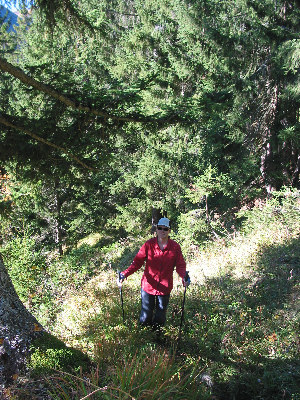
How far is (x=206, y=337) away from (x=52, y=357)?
2266 millimetres

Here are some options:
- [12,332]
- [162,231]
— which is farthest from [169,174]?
[12,332]

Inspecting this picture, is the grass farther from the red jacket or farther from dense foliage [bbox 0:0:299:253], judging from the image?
dense foliage [bbox 0:0:299:253]

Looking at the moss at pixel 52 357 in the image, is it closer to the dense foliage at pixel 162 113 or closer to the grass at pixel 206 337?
the grass at pixel 206 337

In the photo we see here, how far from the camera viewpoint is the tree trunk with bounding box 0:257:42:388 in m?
3.07

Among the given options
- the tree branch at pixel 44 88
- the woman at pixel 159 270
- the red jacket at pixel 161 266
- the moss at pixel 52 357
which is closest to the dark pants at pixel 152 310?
the woman at pixel 159 270

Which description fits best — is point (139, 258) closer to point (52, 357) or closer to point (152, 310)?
point (152, 310)

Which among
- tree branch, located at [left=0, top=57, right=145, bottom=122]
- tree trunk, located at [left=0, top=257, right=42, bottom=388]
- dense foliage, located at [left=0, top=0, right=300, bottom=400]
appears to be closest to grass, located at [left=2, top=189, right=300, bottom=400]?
dense foliage, located at [left=0, top=0, right=300, bottom=400]

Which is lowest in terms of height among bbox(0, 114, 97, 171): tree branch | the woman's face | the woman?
the woman

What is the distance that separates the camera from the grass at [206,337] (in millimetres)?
2680

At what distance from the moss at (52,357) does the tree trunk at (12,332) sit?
105mm

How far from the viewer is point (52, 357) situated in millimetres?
3182

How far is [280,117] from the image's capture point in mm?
11320

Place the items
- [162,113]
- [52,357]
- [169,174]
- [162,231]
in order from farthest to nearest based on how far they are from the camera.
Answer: [169,174] → [162,113] → [162,231] → [52,357]

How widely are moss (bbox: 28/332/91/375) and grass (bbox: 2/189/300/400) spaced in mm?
96
